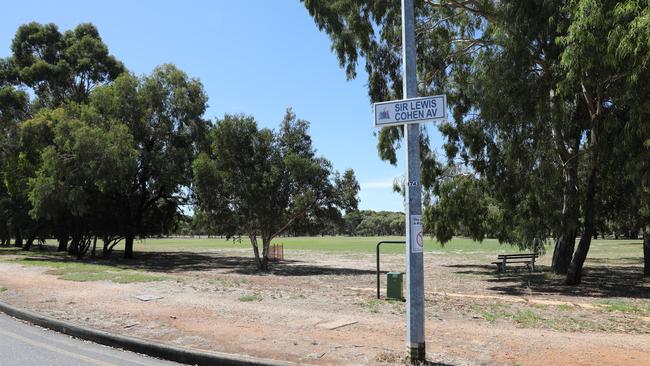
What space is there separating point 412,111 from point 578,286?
629 inches

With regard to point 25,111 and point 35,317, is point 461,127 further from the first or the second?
point 25,111

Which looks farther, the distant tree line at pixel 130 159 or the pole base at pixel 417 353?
the distant tree line at pixel 130 159

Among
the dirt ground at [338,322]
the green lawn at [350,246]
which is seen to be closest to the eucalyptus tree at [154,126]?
the dirt ground at [338,322]

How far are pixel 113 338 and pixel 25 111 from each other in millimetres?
38404

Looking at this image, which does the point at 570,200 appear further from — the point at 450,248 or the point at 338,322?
the point at 450,248

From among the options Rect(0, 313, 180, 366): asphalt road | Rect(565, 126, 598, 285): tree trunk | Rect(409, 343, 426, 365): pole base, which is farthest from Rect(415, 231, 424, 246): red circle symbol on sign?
Rect(565, 126, 598, 285): tree trunk

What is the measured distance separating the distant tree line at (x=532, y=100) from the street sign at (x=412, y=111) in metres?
6.38

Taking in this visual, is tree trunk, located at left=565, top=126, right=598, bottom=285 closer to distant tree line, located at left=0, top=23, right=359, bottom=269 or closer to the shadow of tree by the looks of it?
the shadow of tree

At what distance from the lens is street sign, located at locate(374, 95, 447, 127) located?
6.38m

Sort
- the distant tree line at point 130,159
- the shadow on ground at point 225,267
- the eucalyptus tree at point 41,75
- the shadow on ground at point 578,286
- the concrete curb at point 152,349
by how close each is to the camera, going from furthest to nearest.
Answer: the eucalyptus tree at point 41,75 < the distant tree line at point 130,159 < the shadow on ground at point 225,267 < the shadow on ground at point 578,286 < the concrete curb at point 152,349

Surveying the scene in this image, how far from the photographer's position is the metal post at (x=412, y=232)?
645 cm

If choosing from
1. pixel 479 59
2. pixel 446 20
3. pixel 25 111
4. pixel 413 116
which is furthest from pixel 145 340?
pixel 25 111

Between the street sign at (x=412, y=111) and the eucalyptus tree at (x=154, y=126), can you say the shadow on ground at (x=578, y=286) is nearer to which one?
the street sign at (x=412, y=111)

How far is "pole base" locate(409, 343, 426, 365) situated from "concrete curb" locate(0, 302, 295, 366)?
5.01ft
